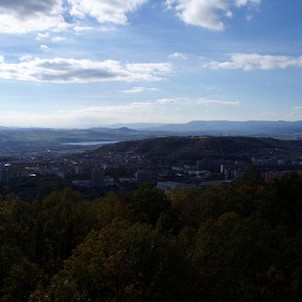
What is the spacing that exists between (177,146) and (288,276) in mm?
117027

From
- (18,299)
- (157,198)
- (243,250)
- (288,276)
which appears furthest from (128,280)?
(157,198)

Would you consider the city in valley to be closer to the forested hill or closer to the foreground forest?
the forested hill

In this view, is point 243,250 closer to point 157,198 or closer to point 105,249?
point 105,249

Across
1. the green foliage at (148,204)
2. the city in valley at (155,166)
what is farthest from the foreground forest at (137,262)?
the city in valley at (155,166)

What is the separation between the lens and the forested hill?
127m

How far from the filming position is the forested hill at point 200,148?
127 metres

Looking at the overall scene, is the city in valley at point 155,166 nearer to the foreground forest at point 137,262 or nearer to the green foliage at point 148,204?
the green foliage at point 148,204

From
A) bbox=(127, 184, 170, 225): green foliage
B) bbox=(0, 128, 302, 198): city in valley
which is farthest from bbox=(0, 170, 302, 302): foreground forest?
bbox=(0, 128, 302, 198): city in valley

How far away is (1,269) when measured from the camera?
20984mm

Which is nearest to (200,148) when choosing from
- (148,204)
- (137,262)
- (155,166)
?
(155,166)

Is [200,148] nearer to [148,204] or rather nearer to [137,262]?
[148,204]

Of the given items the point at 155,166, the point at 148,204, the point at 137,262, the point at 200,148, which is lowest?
the point at 155,166

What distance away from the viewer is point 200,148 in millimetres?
135875

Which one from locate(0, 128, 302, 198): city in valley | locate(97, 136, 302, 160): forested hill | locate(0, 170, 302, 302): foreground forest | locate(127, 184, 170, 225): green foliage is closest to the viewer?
locate(0, 170, 302, 302): foreground forest
